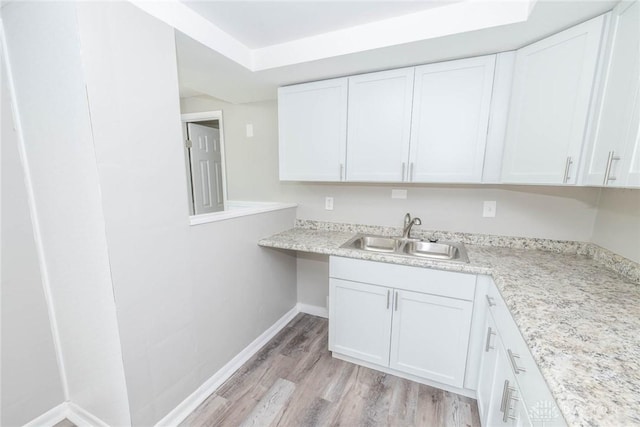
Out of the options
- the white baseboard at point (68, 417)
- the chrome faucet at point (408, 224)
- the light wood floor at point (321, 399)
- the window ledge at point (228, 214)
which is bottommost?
the light wood floor at point (321, 399)

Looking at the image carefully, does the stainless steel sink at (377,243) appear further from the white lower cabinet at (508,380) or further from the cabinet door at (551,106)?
the cabinet door at (551,106)

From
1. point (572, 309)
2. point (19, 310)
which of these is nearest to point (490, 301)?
point (572, 309)

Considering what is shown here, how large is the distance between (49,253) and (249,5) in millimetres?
1697

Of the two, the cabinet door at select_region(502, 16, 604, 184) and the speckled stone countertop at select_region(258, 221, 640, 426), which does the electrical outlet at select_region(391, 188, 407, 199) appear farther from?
the cabinet door at select_region(502, 16, 604, 184)

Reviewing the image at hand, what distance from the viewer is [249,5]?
136 centimetres

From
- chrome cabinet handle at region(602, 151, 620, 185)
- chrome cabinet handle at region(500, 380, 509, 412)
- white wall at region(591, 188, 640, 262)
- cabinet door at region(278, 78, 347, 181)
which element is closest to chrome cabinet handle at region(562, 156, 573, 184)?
chrome cabinet handle at region(602, 151, 620, 185)

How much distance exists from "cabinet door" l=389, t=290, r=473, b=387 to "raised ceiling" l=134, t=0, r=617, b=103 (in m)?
1.51

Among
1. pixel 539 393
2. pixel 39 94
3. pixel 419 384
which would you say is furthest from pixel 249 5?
pixel 419 384

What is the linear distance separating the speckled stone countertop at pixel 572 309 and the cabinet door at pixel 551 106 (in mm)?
519

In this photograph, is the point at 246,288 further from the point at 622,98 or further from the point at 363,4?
the point at 622,98

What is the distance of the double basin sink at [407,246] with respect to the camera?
1.95 meters

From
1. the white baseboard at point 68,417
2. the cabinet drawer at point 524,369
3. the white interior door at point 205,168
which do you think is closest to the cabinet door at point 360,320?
the cabinet drawer at point 524,369

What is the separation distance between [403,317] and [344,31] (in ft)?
6.13

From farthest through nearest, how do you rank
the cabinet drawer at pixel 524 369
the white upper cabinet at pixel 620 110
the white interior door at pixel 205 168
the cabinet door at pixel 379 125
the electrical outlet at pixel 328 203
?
the white interior door at pixel 205 168 → the electrical outlet at pixel 328 203 → the cabinet door at pixel 379 125 → the white upper cabinet at pixel 620 110 → the cabinet drawer at pixel 524 369
